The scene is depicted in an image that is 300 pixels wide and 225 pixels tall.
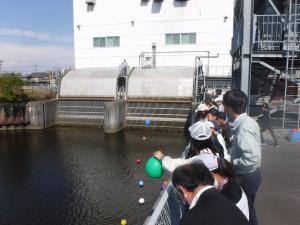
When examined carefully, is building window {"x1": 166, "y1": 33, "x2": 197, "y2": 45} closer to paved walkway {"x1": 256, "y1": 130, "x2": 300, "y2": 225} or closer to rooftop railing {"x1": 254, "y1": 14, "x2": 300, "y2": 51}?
rooftop railing {"x1": 254, "y1": 14, "x2": 300, "y2": 51}

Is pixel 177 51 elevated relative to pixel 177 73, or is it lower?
elevated

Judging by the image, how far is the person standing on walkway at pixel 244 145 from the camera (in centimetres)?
327

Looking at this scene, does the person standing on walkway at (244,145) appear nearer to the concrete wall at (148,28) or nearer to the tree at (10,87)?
the tree at (10,87)

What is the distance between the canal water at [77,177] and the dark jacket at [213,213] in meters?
5.55

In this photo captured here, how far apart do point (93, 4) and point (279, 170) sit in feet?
82.3

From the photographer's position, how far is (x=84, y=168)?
11.4 metres

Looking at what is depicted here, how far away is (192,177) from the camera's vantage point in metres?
2.12

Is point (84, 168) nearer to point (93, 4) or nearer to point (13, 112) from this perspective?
point (13, 112)

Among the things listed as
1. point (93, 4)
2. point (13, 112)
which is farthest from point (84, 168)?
point (93, 4)

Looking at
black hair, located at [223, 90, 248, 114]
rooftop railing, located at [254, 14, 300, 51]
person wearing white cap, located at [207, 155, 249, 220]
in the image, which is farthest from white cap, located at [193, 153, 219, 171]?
rooftop railing, located at [254, 14, 300, 51]

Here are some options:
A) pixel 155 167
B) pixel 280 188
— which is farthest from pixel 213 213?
pixel 280 188

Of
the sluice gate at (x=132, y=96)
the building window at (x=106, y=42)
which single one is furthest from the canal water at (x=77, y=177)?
the building window at (x=106, y=42)

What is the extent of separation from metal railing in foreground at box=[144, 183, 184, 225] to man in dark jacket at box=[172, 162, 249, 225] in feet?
2.02

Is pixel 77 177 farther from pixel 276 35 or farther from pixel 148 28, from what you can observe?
pixel 148 28
